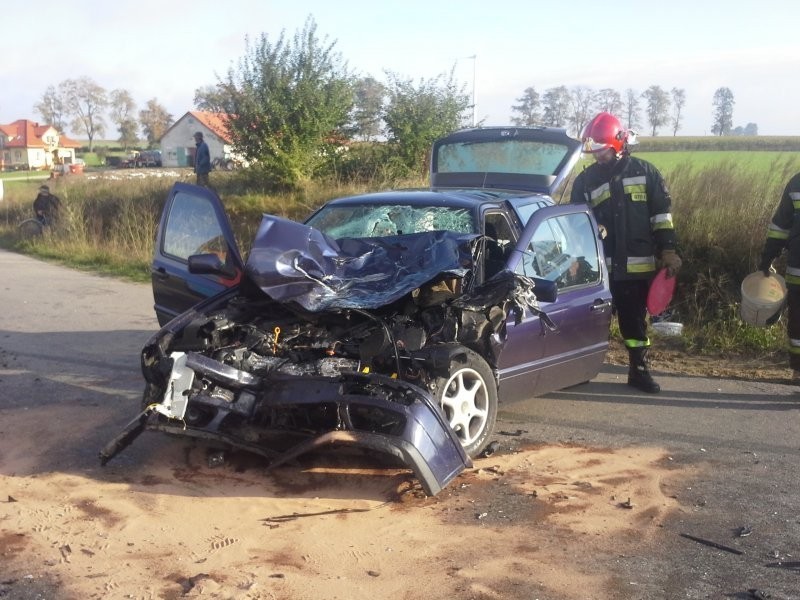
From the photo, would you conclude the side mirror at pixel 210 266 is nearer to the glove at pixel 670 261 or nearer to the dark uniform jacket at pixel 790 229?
the glove at pixel 670 261

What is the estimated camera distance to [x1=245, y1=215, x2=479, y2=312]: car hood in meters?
5.11

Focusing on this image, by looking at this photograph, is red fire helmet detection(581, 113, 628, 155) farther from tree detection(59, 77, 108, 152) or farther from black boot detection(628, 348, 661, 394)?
tree detection(59, 77, 108, 152)

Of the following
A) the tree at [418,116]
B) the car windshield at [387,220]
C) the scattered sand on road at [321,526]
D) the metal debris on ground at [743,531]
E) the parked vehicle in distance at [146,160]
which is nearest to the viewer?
the scattered sand on road at [321,526]

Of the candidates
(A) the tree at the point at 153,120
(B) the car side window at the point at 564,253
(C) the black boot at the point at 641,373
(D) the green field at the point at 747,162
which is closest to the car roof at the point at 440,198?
(B) the car side window at the point at 564,253

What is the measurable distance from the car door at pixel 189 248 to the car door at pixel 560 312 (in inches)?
75.3

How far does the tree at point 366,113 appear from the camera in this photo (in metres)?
18.8

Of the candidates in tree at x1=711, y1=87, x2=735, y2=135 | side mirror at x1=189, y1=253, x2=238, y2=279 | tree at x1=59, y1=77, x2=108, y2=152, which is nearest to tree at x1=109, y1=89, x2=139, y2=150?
tree at x1=59, y1=77, x2=108, y2=152

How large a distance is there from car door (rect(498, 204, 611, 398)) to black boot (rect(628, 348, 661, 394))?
66 cm

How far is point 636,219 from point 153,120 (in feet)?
316

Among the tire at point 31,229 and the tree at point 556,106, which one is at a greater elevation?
the tree at point 556,106

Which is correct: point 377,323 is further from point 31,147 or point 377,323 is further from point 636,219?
point 31,147

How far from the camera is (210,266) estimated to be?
552 centimetres

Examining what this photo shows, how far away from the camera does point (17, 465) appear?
4988 millimetres

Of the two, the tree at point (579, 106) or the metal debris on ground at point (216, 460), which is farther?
the tree at point (579, 106)
